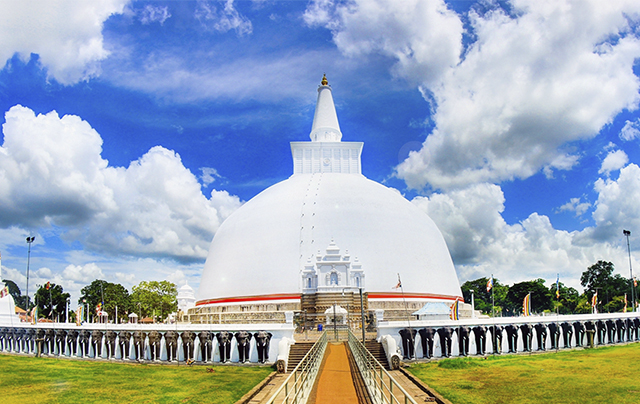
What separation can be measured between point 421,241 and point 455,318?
42.8ft

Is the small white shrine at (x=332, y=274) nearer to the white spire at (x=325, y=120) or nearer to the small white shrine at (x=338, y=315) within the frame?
the small white shrine at (x=338, y=315)

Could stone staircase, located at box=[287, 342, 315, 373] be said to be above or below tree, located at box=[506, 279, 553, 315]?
above

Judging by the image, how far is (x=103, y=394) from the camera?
56.2 ft

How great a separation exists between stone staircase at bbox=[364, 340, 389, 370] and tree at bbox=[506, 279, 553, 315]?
57.3 meters

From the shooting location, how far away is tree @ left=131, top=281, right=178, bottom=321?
65.2 meters

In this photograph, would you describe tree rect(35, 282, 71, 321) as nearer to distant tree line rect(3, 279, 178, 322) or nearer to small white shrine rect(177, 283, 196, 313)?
distant tree line rect(3, 279, 178, 322)

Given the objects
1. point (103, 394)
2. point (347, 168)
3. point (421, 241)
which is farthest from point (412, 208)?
point (103, 394)

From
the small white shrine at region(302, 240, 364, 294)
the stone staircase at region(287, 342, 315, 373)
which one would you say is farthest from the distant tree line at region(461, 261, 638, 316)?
the stone staircase at region(287, 342, 315, 373)

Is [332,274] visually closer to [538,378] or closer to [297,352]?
[297,352]

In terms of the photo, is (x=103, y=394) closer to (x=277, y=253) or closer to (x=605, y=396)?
(x=605, y=396)

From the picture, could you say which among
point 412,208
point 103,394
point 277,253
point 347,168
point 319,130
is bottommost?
point 103,394

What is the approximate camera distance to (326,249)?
36.4m

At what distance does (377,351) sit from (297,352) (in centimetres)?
391

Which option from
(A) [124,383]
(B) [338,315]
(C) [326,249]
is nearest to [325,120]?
(C) [326,249]
